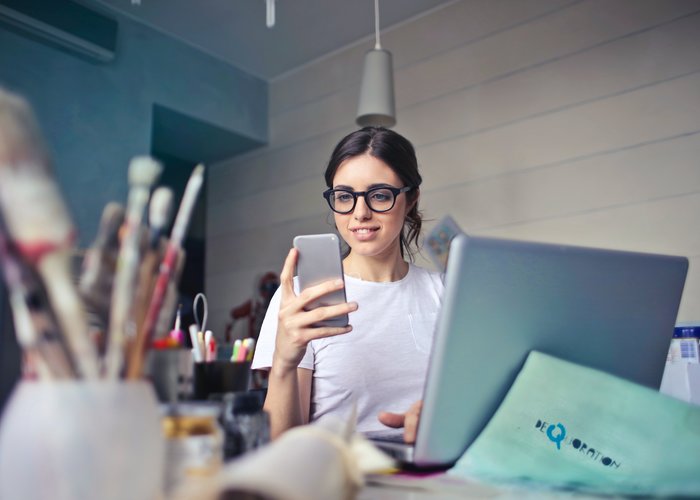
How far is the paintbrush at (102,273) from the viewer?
481mm

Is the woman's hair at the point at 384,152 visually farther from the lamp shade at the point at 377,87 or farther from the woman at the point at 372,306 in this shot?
the lamp shade at the point at 377,87

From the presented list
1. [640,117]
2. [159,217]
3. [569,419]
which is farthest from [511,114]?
[159,217]

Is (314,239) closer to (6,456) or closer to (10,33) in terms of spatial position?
(6,456)

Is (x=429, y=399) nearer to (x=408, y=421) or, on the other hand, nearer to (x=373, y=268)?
(x=408, y=421)

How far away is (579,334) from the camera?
784 millimetres

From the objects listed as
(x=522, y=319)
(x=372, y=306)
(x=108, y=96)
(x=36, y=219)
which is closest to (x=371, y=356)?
(x=372, y=306)

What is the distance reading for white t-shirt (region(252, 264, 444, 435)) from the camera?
53.0 inches

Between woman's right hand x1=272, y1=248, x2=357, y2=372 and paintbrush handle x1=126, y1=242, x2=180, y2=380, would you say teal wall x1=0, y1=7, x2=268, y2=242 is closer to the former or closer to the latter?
woman's right hand x1=272, y1=248, x2=357, y2=372

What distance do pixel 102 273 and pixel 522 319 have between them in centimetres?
50

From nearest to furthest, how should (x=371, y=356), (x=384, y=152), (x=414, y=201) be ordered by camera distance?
(x=371, y=356), (x=384, y=152), (x=414, y=201)

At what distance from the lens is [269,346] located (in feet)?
4.29

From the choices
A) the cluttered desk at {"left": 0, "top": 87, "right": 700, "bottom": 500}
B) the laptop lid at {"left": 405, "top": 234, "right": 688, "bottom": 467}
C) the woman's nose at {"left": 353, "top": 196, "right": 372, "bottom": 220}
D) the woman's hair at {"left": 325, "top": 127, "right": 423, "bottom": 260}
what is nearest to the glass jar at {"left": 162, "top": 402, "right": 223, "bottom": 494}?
the cluttered desk at {"left": 0, "top": 87, "right": 700, "bottom": 500}

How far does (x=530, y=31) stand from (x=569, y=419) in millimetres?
2560

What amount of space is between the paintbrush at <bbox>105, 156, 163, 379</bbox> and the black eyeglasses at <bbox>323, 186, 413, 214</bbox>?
40.1 inches
